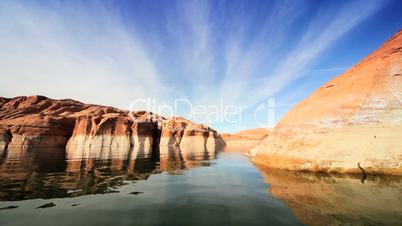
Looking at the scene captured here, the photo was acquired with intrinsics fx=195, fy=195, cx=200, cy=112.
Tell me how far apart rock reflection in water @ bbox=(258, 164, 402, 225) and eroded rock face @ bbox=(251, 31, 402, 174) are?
4.62 feet

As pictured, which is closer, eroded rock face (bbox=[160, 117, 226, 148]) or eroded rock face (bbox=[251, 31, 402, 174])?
eroded rock face (bbox=[251, 31, 402, 174])

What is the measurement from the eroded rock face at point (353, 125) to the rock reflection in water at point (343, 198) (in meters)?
1.41

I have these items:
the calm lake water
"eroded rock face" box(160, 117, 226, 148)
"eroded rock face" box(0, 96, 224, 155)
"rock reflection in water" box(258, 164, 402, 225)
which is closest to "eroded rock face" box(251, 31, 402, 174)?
"rock reflection in water" box(258, 164, 402, 225)

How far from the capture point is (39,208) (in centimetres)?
660

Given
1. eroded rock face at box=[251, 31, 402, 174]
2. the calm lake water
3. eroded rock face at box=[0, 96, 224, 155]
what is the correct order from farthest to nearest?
1. eroded rock face at box=[0, 96, 224, 155]
2. eroded rock face at box=[251, 31, 402, 174]
3. the calm lake water

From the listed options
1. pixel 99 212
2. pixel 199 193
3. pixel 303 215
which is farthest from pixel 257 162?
pixel 99 212

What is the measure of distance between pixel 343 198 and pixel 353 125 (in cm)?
772

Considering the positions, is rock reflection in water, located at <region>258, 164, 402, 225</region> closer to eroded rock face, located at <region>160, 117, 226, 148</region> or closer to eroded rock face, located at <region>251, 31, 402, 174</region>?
eroded rock face, located at <region>251, 31, 402, 174</region>

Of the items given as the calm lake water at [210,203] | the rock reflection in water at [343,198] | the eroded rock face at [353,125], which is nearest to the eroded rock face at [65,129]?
the calm lake water at [210,203]

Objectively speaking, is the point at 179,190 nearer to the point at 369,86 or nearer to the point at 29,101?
the point at 369,86

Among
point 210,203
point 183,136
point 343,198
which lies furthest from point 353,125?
point 183,136

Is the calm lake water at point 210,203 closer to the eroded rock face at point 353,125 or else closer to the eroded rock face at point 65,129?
the eroded rock face at point 353,125

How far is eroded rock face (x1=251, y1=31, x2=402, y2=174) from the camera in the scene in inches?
445

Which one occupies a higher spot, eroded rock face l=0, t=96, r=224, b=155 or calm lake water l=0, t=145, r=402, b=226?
eroded rock face l=0, t=96, r=224, b=155
